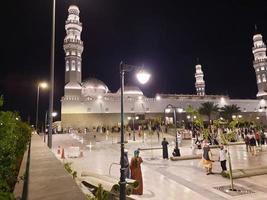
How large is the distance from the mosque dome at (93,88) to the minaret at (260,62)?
149 feet

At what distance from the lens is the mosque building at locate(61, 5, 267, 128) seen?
53156mm

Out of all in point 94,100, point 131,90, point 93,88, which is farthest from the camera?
point 131,90

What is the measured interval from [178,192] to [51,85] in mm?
6878

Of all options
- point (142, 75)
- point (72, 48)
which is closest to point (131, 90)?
point (72, 48)

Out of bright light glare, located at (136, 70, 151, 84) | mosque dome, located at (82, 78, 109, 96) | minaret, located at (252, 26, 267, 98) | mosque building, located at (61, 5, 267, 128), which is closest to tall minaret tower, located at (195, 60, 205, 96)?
mosque building, located at (61, 5, 267, 128)

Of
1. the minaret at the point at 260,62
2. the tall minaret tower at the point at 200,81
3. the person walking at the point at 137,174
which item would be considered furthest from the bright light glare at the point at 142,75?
the tall minaret tower at the point at 200,81

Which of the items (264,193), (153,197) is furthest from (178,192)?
(264,193)

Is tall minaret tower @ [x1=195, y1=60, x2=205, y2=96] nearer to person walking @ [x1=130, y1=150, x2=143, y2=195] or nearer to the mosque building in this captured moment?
the mosque building

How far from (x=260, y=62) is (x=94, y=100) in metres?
49.4

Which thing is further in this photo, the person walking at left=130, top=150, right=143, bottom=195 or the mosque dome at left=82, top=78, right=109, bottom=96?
the mosque dome at left=82, top=78, right=109, bottom=96

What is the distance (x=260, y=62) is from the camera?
69938 mm

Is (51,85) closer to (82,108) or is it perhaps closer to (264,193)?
(264,193)

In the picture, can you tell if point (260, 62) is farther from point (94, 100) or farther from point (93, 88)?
point (94, 100)

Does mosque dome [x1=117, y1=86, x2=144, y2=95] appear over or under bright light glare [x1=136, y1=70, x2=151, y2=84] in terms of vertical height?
over
